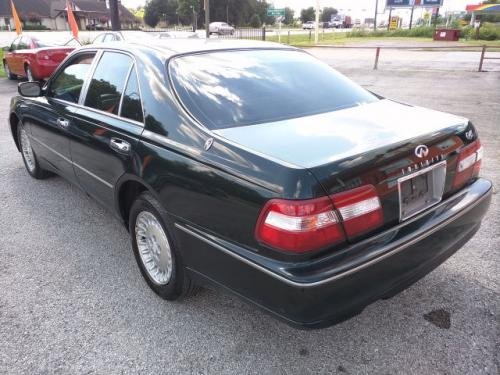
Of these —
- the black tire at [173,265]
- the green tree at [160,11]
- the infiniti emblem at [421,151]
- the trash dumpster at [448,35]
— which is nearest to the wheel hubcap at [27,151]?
the black tire at [173,265]

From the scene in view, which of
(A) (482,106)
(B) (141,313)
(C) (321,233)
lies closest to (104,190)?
(B) (141,313)

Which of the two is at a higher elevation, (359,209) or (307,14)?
(359,209)

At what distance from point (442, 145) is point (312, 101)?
867 millimetres

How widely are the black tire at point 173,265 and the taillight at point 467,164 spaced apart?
1712 mm

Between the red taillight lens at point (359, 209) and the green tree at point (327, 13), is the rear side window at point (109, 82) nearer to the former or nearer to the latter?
the red taillight lens at point (359, 209)

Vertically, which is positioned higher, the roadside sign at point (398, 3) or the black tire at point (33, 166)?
the roadside sign at point (398, 3)

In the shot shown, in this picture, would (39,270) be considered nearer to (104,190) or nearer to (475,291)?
(104,190)

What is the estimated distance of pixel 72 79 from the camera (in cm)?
390

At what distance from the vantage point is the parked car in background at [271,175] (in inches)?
78.3

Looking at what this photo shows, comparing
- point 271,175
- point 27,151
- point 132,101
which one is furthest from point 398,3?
point 271,175

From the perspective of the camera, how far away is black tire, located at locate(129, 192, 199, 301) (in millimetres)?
2631

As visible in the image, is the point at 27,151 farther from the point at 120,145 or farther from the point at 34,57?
the point at 34,57

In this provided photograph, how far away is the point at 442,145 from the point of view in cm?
244

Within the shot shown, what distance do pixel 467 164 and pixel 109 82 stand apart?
99.6 inches
